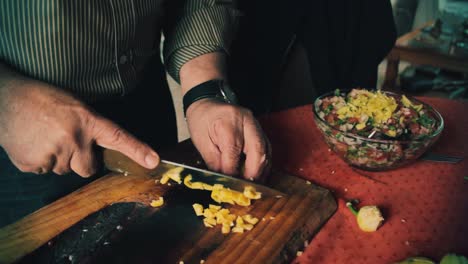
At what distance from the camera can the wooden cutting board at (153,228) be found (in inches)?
28.8

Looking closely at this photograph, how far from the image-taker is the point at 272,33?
170cm

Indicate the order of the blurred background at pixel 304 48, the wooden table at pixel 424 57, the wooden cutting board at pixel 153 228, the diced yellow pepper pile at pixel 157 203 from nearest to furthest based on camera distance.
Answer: the wooden cutting board at pixel 153 228, the diced yellow pepper pile at pixel 157 203, the blurred background at pixel 304 48, the wooden table at pixel 424 57

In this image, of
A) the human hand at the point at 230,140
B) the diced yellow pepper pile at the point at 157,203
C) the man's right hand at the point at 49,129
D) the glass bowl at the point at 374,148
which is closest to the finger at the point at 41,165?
the man's right hand at the point at 49,129

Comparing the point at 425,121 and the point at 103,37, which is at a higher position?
the point at 103,37

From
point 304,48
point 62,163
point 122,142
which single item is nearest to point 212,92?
point 122,142

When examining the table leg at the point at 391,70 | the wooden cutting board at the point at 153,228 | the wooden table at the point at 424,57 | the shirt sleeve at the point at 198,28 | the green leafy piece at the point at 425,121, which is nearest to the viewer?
the wooden cutting board at the point at 153,228

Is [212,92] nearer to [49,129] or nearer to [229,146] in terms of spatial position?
[229,146]

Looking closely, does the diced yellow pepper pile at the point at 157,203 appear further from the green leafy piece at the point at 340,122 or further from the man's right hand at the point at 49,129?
the green leafy piece at the point at 340,122

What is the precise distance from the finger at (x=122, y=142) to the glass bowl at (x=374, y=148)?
16.6 inches

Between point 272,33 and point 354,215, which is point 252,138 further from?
point 272,33

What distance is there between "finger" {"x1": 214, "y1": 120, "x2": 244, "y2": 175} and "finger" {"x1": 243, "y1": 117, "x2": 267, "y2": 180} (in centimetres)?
2

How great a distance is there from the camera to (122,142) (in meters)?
0.81

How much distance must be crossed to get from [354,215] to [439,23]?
3.22 metres

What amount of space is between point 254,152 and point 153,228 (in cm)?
27
